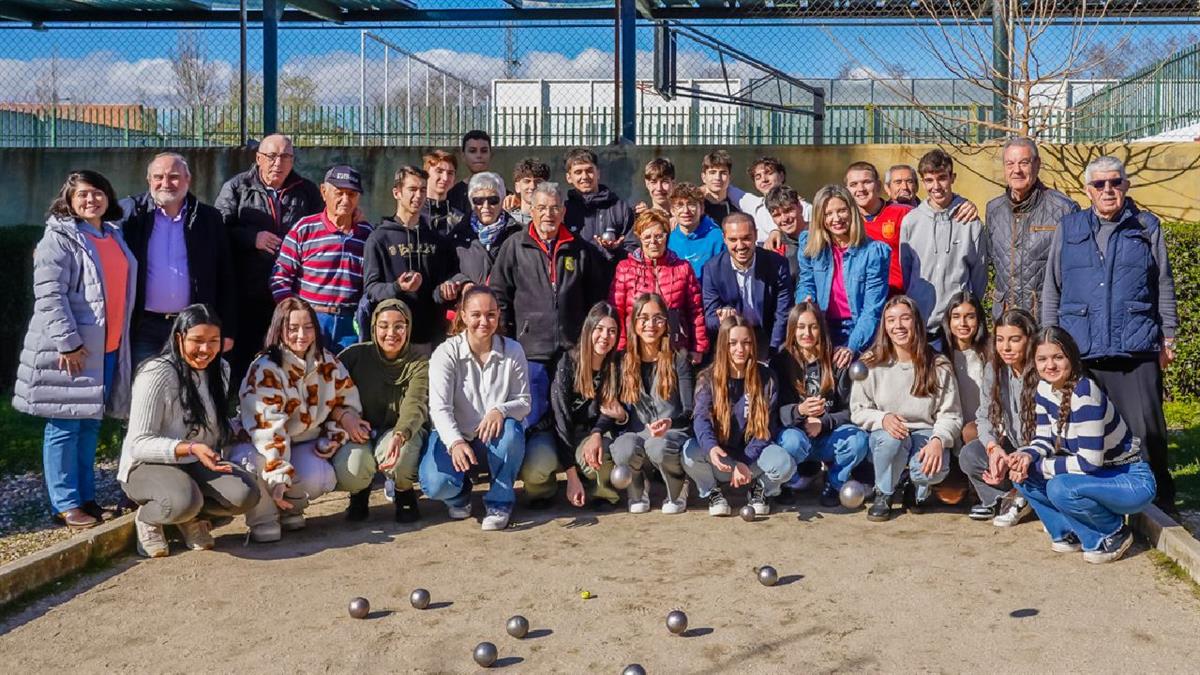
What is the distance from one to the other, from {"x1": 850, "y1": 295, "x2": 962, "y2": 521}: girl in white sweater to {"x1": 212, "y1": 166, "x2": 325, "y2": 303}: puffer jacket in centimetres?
375

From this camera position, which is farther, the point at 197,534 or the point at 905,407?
the point at 905,407

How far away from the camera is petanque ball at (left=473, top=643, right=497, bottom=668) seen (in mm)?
4852

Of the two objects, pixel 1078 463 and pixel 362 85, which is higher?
pixel 362 85

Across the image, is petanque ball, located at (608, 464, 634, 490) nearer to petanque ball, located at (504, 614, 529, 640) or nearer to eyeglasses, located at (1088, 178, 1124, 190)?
petanque ball, located at (504, 614, 529, 640)

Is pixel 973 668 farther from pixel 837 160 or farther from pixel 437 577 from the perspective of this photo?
pixel 837 160

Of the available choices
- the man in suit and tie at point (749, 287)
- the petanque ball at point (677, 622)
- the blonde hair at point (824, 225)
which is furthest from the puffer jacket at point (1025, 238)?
the petanque ball at point (677, 622)

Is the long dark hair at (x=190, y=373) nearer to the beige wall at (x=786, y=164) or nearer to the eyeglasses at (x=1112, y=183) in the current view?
the eyeglasses at (x=1112, y=183)

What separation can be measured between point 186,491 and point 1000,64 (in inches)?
382

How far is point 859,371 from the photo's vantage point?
7.26 meters

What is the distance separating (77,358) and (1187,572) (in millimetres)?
5900

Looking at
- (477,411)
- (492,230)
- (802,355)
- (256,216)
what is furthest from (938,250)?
(256,216)

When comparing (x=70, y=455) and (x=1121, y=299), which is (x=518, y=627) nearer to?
(x=70, y=455)

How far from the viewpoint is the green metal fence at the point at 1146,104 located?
1257cm

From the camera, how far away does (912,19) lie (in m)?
13.2
